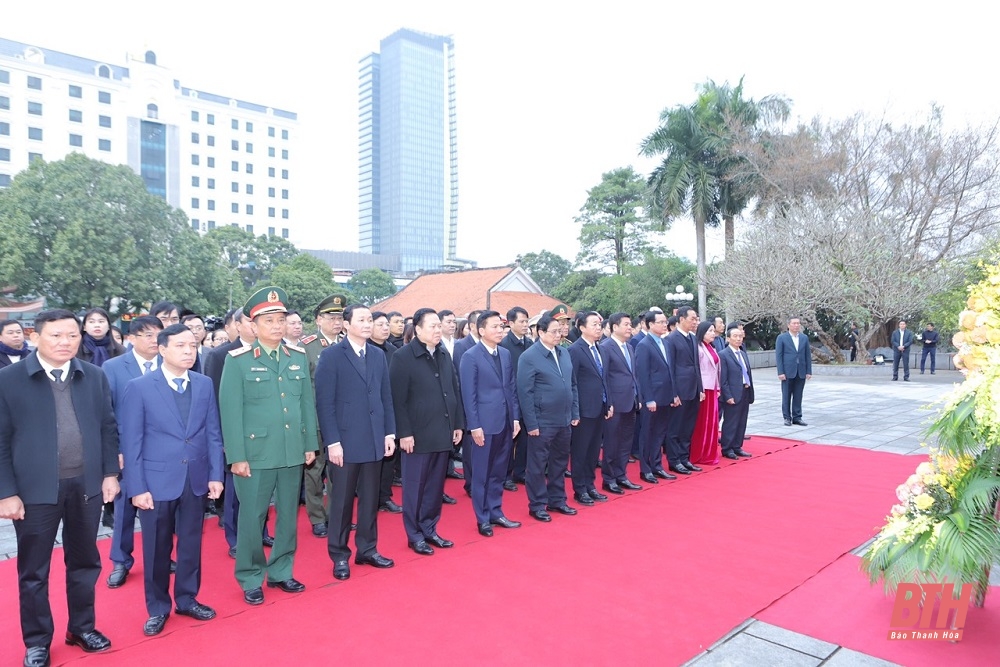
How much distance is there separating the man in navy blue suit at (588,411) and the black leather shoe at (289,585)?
256 centimetres

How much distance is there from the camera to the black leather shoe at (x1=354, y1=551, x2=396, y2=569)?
4.08m

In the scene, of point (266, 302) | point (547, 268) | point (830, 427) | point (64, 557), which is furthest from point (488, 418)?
point (547, 268)

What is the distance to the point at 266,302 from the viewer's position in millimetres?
3750

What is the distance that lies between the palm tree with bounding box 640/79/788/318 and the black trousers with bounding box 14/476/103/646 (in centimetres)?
2332

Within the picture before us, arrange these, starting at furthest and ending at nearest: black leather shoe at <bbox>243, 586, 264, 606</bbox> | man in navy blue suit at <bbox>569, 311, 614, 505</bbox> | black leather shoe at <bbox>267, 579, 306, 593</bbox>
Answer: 1. man in navy blue suit at <bbox>569, 311, 614, 505</bbox>
2. black leather shoe at <bbox>267, 579, 306, 593</bbox>
3. black leather shoe at <bbox>243, 586, 264, 606</bbox>

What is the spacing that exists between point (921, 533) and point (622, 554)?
173 centimetres

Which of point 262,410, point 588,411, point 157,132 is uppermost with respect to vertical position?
point 157,132

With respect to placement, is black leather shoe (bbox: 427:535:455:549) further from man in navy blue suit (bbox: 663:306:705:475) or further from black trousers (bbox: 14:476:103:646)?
man in navy blue suit (bbox: 663:306:705:475)

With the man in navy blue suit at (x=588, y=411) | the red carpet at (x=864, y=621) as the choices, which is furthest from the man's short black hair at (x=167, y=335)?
the red carpet at (x=864, y=621)

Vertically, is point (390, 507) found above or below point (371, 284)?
below

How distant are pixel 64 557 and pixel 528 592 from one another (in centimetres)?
233

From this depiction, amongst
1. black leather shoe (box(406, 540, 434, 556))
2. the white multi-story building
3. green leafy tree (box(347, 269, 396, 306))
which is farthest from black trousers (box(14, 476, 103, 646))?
green leafy tree (box(347, 269, 396, 306))

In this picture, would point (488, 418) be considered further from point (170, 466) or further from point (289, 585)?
point (170, 466)

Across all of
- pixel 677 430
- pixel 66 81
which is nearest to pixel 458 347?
pixel 677 430
